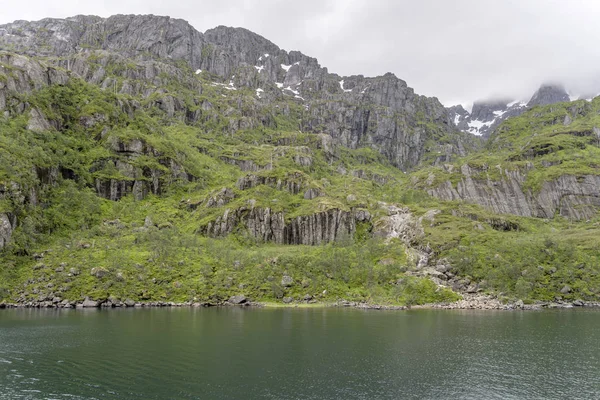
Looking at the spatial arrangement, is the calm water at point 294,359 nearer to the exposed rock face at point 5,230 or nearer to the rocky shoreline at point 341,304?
the rocky shoreline at point 341,304

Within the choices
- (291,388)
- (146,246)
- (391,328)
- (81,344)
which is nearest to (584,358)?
(391,328)

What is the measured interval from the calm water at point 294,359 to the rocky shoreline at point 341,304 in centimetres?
3060

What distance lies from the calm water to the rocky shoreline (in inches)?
1205

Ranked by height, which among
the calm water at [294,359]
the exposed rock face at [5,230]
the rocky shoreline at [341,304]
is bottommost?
the rocky shoreline at [341,304]

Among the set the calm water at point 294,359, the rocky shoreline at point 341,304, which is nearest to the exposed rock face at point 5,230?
the rocky shoreline at point 341,304

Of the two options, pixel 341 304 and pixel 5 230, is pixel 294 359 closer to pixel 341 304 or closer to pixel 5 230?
pixel 341 304

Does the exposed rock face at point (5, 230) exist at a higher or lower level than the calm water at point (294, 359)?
higher

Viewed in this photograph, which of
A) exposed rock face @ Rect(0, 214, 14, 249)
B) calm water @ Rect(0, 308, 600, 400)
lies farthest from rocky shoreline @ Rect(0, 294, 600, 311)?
calm water @ Rect(0, 308, 600, 400)

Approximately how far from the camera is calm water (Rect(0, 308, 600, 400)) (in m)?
46.5

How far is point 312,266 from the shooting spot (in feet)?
526

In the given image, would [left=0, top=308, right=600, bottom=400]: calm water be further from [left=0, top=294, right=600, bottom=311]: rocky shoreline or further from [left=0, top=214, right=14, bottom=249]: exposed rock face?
[left=0, top=214, right=14, bottom=249]: exposed rock face

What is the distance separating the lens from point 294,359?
60562 millimetres

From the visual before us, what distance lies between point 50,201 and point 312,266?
400 ft

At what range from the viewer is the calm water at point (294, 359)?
46.5 meters
